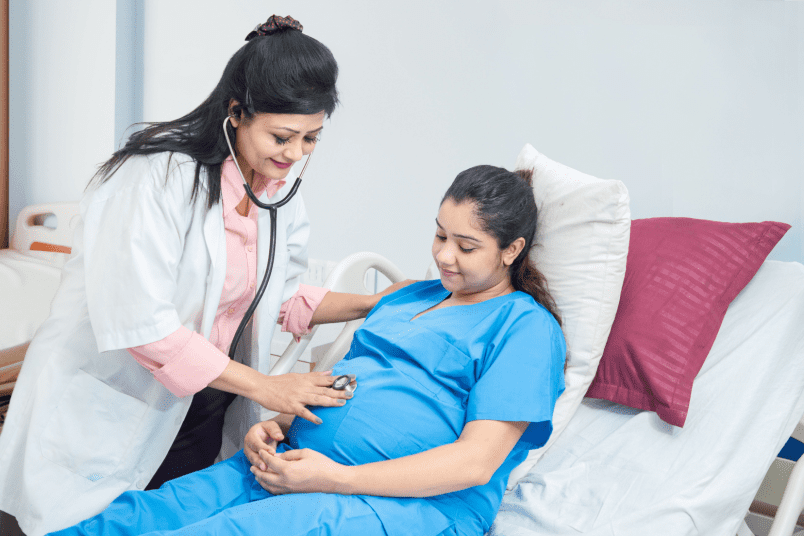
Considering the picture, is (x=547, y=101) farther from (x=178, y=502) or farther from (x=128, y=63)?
(x=128, y=63)

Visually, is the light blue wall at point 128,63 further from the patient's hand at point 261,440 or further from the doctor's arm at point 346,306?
the patient's hand at point 261,440

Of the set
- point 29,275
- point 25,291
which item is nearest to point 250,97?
point 25,291

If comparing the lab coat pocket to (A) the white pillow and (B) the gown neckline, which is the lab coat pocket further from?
(A) the white pillow

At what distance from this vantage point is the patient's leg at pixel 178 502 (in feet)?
3.20

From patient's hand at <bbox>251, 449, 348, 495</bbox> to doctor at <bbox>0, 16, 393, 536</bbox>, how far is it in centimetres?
8

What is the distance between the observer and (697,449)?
1.11m

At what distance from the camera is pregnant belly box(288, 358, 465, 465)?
3.38 ft

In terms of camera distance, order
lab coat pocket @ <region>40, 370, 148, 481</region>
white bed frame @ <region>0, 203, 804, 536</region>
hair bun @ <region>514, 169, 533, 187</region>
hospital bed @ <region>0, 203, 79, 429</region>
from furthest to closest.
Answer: hospital bed @ <region>0, 203, 79, 429</region> < hair bun @ <region>514, 169, 533, 187</region> < lab coat pocket @ <region>40, 370, 148, 481</region> < white bed frame @ <region>0, 203, 804, 536</region>

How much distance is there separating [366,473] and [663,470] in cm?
54

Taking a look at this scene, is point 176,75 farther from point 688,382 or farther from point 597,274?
point 688,382

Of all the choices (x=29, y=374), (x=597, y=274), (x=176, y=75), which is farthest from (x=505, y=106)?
(x=176, y=75)

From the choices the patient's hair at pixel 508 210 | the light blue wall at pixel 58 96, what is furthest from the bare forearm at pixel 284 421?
the light blue wall at pixel 58 96

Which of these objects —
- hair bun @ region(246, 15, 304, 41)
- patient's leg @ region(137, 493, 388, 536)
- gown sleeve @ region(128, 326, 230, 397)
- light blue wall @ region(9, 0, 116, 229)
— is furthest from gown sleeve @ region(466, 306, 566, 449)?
light blue wall @ region(9, 0, 116, 229)

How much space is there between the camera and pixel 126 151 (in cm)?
114
